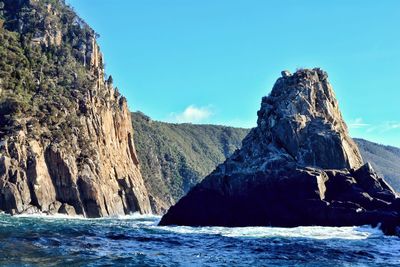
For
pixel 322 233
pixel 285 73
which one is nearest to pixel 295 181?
pixel 322 233

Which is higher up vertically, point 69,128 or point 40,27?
point 40,27

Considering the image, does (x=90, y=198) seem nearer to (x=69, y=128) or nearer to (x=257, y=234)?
(x=69, y=128)

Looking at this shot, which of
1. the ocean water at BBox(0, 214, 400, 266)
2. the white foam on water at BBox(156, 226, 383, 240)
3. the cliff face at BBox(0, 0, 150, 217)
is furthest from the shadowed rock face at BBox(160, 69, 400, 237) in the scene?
the cliff face at BBox(0, 0, 150, 217)

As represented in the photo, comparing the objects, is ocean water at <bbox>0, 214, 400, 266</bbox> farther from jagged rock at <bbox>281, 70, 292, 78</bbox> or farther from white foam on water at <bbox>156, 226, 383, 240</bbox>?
jagged rock at <bbox>281, 70, 292, 78</bbox>

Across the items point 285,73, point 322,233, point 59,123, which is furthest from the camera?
point 59,123

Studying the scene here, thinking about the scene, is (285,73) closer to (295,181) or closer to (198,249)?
(295,181)

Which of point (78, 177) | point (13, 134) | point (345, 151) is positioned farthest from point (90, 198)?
point (345, 151)

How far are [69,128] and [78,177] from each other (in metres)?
15.9

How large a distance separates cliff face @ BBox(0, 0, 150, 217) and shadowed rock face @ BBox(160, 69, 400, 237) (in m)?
30.3

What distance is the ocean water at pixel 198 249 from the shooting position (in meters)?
34.5

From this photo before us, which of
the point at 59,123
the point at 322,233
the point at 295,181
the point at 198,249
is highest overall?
the point at 59,123

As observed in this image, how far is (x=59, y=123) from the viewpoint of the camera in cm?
11400

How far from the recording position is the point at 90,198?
339ft

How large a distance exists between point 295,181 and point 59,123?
202 feet
